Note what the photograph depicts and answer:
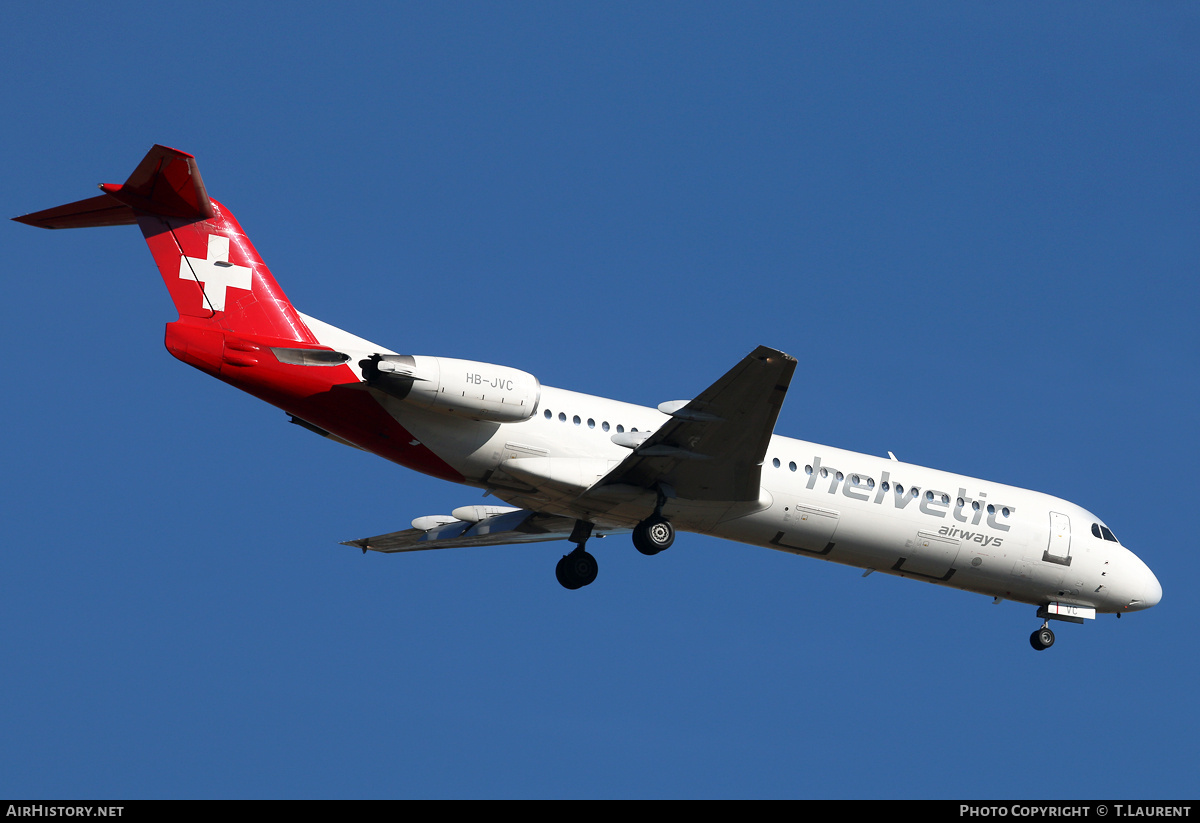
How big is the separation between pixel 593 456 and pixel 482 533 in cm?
470

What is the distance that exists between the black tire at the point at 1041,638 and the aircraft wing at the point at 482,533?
842 centimetres

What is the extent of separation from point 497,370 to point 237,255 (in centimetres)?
484

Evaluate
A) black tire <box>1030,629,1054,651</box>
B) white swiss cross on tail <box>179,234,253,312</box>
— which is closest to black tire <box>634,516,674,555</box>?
white swiss cross on tail <box>179,234,253,312</box>

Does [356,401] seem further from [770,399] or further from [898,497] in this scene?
[898,497]

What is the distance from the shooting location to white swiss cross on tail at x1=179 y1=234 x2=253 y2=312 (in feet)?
64.5

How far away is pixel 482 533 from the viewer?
2483 cm

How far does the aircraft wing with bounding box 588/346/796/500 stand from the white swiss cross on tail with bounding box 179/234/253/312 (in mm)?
6716

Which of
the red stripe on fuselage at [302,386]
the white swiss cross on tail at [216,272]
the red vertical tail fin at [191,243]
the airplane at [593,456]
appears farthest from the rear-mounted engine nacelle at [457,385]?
the white swiss cross on tail at [216,272]

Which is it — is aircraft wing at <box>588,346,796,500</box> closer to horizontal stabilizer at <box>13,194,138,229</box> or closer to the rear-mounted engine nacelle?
the rear-mounted engine nacelle

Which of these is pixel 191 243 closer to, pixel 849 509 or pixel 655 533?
pixel 655 533

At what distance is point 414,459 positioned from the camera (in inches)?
803

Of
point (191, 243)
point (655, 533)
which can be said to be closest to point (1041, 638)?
point (655, 533)
